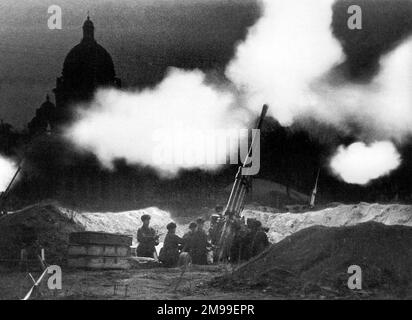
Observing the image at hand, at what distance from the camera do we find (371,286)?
10.2 m

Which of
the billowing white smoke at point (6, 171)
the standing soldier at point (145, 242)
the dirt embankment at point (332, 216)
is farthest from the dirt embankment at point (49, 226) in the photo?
the dirt embankment at point (332, 216)

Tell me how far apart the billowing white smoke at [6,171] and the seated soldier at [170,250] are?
511cm

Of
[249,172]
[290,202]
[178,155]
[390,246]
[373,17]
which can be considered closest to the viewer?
[390,246]

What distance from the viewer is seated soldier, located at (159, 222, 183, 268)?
13320 mm

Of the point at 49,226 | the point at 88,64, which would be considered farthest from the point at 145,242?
the point at 88,64

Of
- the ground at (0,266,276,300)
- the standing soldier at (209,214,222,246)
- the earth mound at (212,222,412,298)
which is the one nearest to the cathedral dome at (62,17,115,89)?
the standing soldier at (209,214,222,246)

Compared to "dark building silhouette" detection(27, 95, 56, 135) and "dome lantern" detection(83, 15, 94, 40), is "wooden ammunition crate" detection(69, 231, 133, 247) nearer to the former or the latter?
"dark building silhouette" detection(27, 95, 56, 135)

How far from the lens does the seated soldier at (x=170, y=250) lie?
1332 cm

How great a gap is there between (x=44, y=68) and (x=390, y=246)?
1002 centimetres

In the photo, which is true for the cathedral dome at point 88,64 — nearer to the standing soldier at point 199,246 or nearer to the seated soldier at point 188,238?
the seated soldier at point 188,238

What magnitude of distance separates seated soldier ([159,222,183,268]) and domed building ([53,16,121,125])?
4352mm
